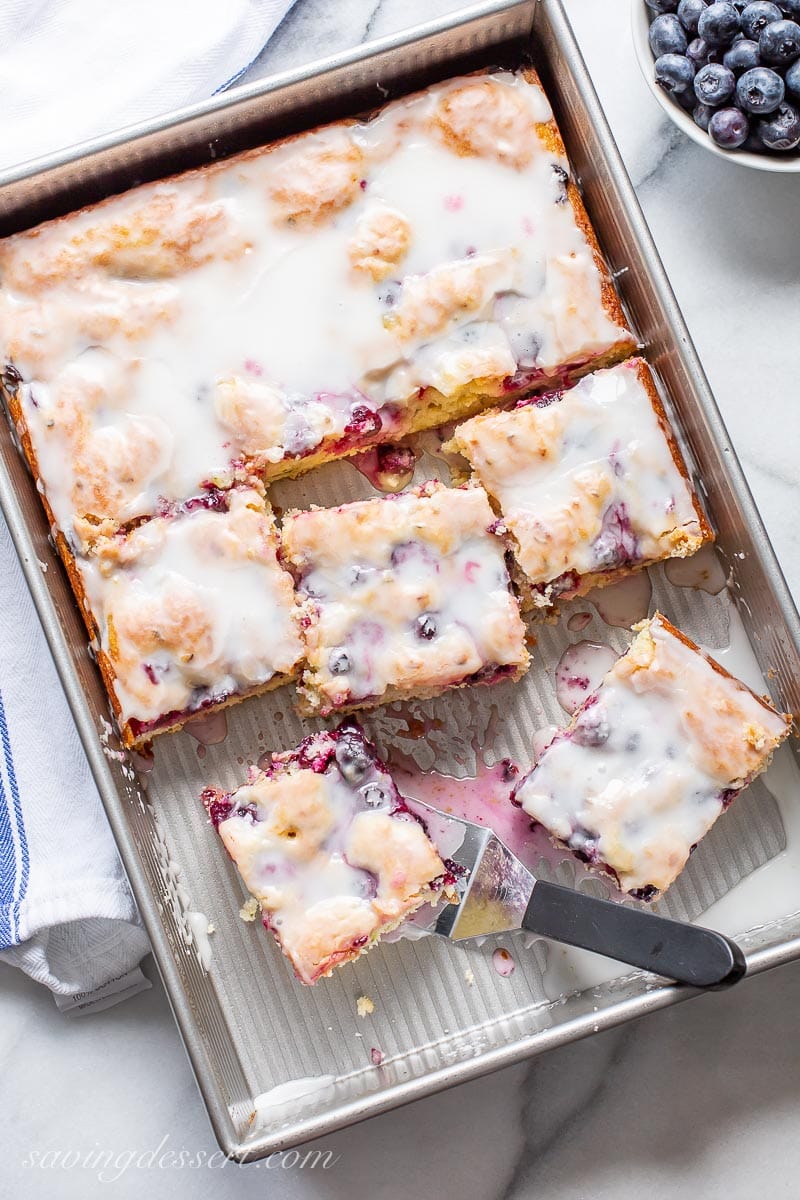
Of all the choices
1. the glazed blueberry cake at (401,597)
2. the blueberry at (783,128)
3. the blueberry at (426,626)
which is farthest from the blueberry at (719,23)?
the blueberry at (426,626)

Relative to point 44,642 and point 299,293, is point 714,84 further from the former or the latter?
point 44,642

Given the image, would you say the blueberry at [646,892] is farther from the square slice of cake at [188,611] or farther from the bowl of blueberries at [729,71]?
the bowl of blueberries at [729,71]

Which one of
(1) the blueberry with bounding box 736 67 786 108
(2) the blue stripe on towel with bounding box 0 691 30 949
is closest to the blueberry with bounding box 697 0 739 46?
(1) the blueberry with bounding box 736 67 786 108

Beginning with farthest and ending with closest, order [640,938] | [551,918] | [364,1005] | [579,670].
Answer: [579,670] < [364,1005] < [551,918] < [640,938]

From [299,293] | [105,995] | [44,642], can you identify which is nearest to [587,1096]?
[105,995]

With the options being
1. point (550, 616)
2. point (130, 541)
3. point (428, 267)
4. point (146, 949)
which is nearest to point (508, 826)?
point (550, 616)

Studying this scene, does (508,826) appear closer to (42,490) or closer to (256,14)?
(42,490)
